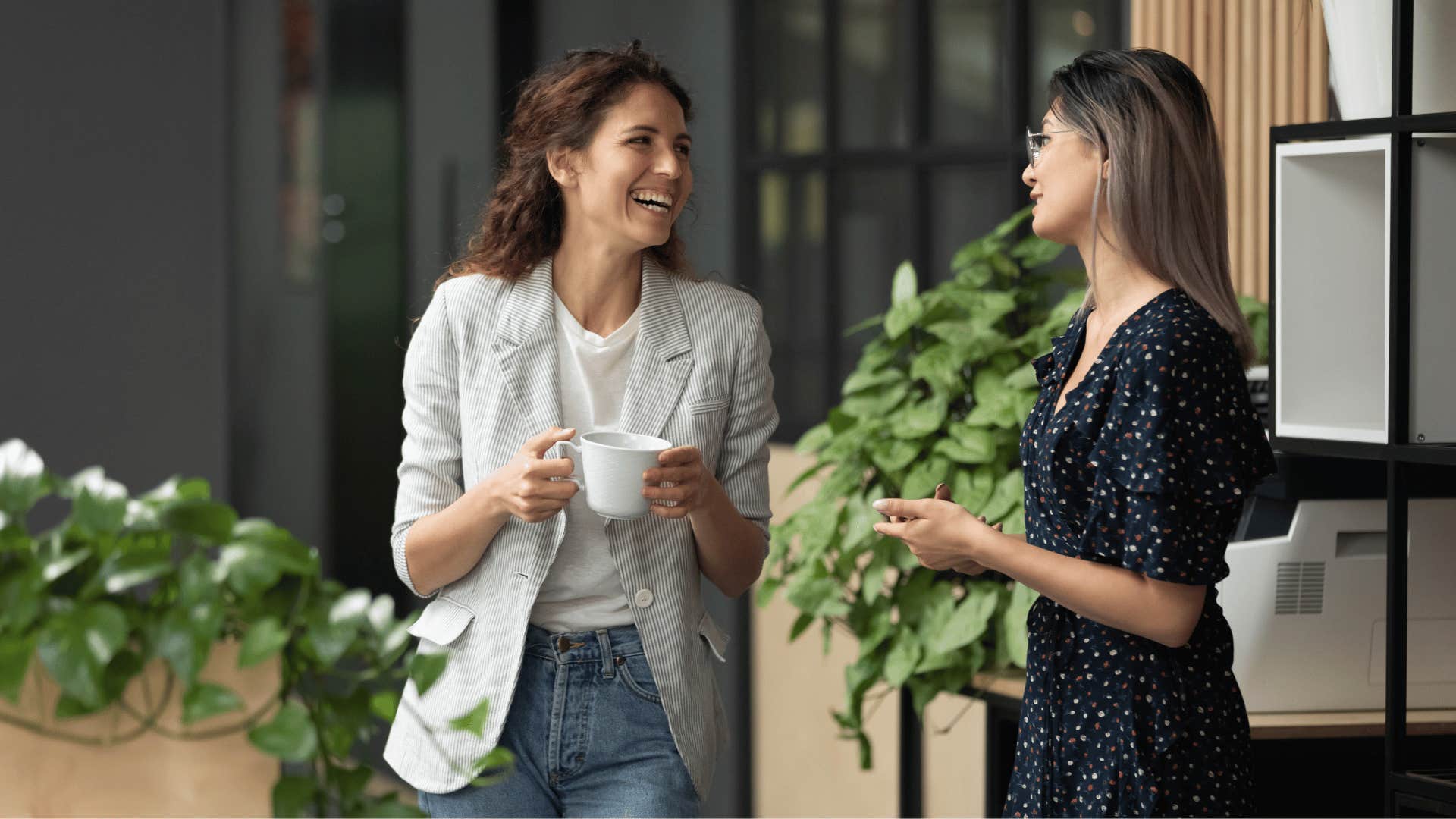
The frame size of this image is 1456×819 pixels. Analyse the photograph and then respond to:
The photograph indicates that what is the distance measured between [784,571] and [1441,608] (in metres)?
1.12

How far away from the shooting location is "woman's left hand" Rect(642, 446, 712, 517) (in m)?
1.37

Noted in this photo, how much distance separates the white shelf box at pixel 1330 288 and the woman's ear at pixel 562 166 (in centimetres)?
90

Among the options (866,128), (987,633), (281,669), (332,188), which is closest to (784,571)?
(987,633)

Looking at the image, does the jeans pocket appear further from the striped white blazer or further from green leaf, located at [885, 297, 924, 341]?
green leaf, located at [885, 297, 924, 341]

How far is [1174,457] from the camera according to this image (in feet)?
4.26

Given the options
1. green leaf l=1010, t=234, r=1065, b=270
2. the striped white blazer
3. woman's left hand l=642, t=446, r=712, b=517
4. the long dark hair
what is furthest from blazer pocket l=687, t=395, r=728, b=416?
green leaf l=1010, t=234, r=1065, b=270

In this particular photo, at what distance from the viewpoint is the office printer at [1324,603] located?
1.93 meters

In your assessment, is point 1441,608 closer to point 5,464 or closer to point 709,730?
point 709,730

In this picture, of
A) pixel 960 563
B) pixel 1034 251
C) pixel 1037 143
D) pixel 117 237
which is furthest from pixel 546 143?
pixel 117 237

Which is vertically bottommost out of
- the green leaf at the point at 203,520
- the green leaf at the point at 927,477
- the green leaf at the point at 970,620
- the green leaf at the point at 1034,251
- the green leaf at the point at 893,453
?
the green leaf at the point at 970,620

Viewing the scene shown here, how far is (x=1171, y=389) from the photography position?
4.30ft

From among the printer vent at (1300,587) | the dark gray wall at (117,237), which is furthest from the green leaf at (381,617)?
the dark gray wall at (117,237)

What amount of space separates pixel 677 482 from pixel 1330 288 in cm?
94

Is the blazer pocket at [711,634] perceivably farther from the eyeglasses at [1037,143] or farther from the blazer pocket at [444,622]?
the eyeglasses at [1037,143]
